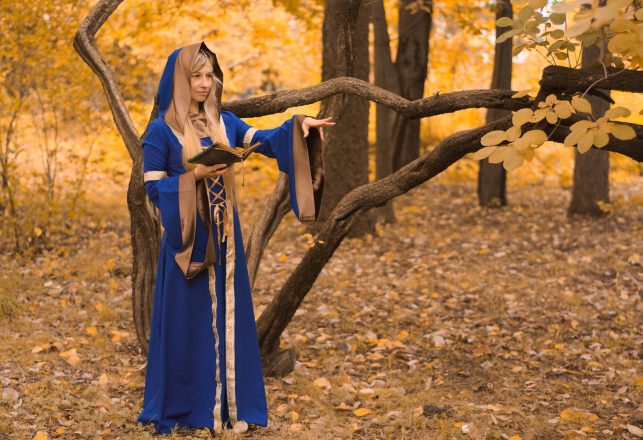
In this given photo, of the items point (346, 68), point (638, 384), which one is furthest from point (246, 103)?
point (638, 384)

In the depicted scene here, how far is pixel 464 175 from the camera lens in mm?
12070

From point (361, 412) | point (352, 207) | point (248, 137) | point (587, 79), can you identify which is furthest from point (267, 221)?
point (587, 79)

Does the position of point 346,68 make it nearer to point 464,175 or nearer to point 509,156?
point 509,156

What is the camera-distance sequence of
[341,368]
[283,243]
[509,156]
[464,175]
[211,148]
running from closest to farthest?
[509,156] < [211,148] < [341,368] < [283,243] < [464,175]

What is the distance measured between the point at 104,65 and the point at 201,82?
130cm

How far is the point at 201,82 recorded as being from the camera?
3596mm

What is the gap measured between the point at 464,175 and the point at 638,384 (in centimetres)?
765

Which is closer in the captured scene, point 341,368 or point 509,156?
point 509,156

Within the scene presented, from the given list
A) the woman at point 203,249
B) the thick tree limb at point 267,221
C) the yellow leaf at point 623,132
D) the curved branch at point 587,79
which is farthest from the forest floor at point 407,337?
the yellow leaf at point 623,132

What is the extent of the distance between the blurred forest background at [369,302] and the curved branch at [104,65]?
1.54 m

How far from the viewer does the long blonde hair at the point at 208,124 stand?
3576 millimetres

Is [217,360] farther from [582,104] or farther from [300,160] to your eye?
[582,104]

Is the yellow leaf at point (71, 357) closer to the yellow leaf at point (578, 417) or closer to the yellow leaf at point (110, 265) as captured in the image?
the yellow leaf at point (110, 265)

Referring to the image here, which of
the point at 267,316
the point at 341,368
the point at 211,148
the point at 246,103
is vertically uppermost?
the point at 246,103
